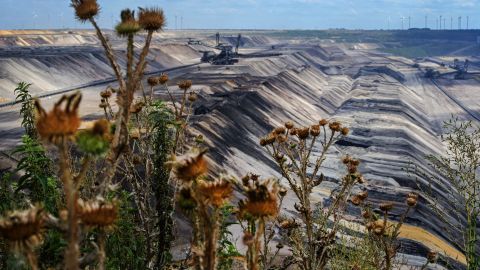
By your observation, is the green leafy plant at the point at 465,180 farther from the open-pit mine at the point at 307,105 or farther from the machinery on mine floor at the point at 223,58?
the machinery on mine floor at the point at 223,58

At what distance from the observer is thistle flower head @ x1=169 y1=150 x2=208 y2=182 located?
299cm

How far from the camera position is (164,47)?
87.8 metres

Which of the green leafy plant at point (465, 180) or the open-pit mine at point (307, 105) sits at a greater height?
the open-pit mine at point (307, 105)

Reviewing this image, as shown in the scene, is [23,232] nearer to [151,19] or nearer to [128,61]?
[128,61]

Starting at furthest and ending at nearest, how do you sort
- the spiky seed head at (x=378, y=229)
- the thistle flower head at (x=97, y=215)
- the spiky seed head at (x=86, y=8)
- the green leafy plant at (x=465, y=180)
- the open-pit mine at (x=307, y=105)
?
1. the open-pit mine at (x=307, y=105)
2. the green leafy plant at (x=465, y=180)
3. the spiky seed head at (x=378, y=229)
4. the spiky seed head at (x=86, y=8)
5. the thistle flower head at (x=97, y=215)

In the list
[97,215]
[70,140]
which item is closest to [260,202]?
[97,215]

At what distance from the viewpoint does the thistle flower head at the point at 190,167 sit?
2.99m

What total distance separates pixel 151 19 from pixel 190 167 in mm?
1896

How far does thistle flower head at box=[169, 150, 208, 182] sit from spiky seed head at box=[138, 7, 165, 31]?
1.75 m

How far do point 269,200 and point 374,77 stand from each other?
87.3 metres

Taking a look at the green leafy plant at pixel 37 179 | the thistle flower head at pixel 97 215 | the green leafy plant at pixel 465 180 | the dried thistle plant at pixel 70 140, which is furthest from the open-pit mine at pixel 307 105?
the dried thistle plant at pixel 70 140

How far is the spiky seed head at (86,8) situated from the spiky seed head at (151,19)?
1.25 feet

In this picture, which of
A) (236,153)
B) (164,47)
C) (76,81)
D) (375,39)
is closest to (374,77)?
(164,47)

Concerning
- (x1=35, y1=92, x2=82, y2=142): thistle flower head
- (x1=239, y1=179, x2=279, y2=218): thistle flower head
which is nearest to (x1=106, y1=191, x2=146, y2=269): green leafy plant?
(x1=239, y1=179, x2=279, y2=218): thistle flower head
